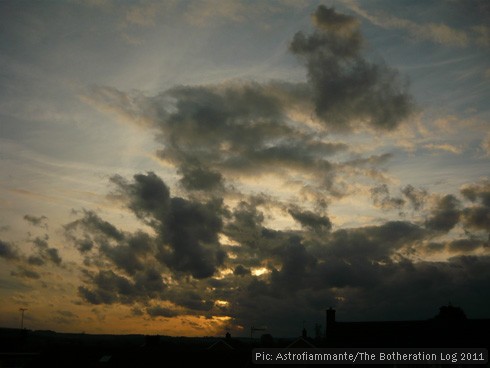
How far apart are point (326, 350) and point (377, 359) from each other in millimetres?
5570

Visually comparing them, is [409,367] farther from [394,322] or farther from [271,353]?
[271,353]

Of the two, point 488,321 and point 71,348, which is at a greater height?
point 488,321

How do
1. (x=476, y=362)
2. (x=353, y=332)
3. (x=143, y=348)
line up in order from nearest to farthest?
1. (x=476, y=362)
2. (x=353, y=332)
3. (x=143, y=348)

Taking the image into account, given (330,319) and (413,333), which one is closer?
(413,333)

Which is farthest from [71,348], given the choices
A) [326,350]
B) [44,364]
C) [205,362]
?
[326,350]

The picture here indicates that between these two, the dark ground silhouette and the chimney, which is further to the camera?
the chimney

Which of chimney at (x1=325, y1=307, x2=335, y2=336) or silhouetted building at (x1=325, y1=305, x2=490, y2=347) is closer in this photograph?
silhouetted building at (x1=325, y1=305, x2=490, y2=347)

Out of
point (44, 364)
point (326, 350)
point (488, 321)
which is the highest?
point (488, 321)

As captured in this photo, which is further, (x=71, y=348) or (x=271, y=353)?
(x=71, y=348)

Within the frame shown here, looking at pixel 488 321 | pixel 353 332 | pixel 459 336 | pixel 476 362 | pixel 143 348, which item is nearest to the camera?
pixel 476 362

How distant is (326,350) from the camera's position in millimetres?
47844

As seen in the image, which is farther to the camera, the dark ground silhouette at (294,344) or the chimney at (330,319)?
the chimney at (330,319)

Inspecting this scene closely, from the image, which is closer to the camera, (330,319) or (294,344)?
(294,344)

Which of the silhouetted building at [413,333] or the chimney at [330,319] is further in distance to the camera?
the chimney at [330,319]
